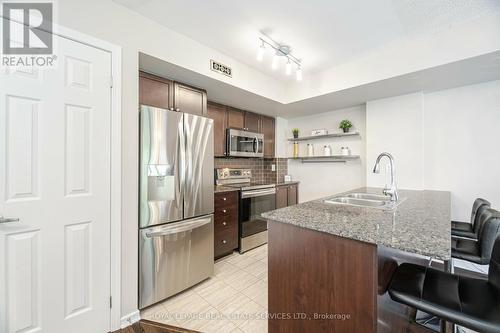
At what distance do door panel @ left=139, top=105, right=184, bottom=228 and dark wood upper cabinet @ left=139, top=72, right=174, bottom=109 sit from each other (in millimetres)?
306

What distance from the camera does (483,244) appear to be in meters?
1.48

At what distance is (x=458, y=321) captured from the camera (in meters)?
0.89

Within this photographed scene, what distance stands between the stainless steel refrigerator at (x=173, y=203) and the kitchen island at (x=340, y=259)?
108cm

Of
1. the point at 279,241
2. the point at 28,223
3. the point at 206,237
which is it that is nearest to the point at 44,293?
the point at 28,223

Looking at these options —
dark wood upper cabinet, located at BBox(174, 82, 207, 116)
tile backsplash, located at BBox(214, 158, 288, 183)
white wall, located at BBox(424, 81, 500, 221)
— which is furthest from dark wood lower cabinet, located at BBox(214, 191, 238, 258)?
white wall, located at BBox(424, 81, 500, 221)

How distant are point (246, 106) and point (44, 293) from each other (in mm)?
3045

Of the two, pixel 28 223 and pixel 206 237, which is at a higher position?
pixel 28 223

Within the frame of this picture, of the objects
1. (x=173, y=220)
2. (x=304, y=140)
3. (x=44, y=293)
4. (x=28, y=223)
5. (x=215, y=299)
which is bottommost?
(x=215, y=299)

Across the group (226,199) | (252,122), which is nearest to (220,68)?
(252,122)

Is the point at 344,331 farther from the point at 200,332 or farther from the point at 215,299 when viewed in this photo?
the point at 215,299

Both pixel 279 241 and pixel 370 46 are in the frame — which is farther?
pixel 370 46

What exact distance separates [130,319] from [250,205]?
6.11 ft

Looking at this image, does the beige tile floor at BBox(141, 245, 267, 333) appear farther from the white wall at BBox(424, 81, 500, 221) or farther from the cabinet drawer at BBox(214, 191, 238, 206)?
the white wall at BBox(424, 81, 500, 221)

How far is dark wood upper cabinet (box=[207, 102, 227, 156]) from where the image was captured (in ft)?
10.4
